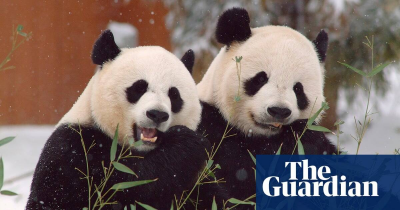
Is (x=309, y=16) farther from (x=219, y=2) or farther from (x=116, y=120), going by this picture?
(x=116, y=120)

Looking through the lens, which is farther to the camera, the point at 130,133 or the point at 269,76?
the point at 269,76

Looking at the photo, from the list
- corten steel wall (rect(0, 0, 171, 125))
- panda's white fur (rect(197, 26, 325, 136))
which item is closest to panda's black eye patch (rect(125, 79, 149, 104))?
panda's white fur (rect(197, 26, 325, 136))

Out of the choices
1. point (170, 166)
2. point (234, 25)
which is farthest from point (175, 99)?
point (234, 25)

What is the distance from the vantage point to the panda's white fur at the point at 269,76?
3.94 metres

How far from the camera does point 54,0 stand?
33.6 feet

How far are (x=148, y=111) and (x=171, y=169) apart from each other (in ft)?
1.09

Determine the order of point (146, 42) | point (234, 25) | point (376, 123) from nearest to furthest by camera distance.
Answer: point (234, 25)
point (146, 42)
point (376, 123)

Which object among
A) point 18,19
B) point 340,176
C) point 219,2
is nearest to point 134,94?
point 340,176

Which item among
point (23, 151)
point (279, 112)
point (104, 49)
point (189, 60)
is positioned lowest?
point (23, 151)

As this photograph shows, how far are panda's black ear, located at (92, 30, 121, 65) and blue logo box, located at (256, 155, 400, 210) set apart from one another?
106 cm

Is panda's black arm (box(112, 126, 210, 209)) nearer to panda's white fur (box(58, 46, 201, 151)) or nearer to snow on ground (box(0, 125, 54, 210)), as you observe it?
panda's white fur (box(58, 46, 201, 151))

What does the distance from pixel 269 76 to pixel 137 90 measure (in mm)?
962

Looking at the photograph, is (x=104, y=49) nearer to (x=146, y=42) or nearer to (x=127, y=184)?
(x=127, y=184)

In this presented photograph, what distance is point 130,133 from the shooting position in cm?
345
